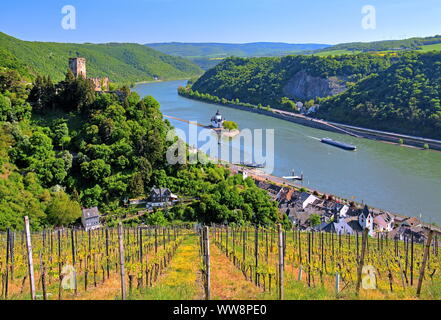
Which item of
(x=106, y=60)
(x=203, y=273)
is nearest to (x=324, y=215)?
(x=203, y=273)

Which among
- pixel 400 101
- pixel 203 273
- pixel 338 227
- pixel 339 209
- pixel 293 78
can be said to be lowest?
pixel 338 227

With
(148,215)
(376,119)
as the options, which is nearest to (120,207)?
(148,215)

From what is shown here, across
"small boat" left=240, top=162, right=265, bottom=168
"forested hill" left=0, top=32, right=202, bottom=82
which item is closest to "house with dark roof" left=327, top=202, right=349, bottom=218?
"small boat" left=240, top=162, right=265, bottom=168

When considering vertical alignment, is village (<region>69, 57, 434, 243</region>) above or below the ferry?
below

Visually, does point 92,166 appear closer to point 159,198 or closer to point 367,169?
point 159,198

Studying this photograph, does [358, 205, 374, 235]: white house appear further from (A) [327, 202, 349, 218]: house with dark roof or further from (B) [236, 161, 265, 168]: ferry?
(B) [236, 161, 265, 168]: ferry

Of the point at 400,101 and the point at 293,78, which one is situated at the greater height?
the point at 293,78

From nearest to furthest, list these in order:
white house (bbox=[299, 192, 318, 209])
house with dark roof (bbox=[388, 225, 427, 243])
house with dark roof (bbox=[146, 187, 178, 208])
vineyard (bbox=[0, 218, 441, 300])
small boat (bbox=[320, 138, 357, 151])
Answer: vineyard (bbox=[0, 218, 441, 300]), house with dark roof (bbox=[388, 225, 427, 243]), house with dark roof (bbox=[146, 187, 178, 208]), white house (bbox=[299, 192, 318, 209]), small boat (bbox=[320, 138, 357, 151])
